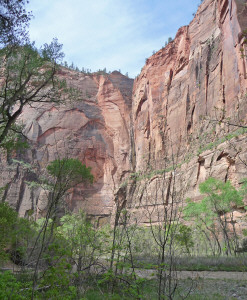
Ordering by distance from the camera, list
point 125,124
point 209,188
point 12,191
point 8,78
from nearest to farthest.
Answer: point 8,78 < point 209,188 < point 12,191 < point 125,124

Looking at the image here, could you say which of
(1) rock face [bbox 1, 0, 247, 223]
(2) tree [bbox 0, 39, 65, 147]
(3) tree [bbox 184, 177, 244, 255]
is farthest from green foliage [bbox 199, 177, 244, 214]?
(2) tree [bbox 0, 39, 65, 147]

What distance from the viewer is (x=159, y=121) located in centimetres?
3806

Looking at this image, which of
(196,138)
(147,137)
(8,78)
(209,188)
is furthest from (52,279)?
(147,137)

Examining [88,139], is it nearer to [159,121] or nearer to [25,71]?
[159,121]

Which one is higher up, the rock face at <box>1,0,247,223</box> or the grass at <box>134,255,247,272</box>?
the rock face at <box>1,0,247,223</box>

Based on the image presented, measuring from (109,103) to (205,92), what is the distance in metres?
21.1

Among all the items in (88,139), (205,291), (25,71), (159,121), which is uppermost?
(159,121)

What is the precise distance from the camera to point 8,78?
11.7m

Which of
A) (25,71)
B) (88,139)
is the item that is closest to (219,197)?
(25,71)

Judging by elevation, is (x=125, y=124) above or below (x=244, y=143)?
above

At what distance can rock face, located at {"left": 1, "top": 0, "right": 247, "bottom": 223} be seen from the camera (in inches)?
1011

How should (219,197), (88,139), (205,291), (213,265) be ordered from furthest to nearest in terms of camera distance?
1. (88,139)
2. (219,197)
3. (213,265)
4. (205,291)

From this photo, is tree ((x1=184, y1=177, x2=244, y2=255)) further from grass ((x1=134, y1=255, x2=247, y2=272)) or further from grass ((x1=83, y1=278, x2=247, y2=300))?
grass ((x1=83, y1=278, x2=247, y2=300))

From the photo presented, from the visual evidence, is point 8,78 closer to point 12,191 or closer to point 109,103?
point 12,191
